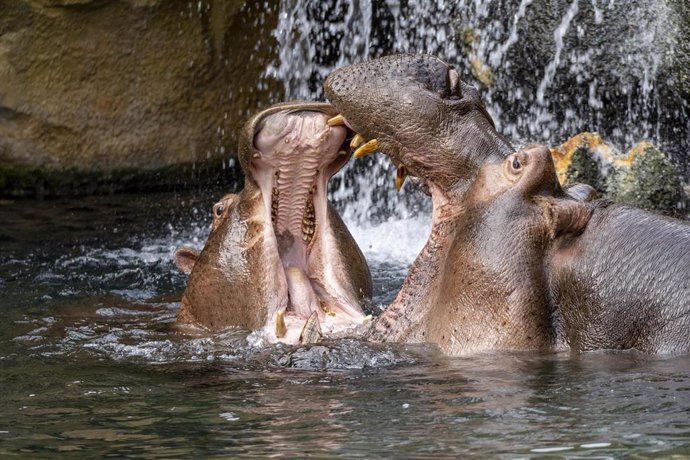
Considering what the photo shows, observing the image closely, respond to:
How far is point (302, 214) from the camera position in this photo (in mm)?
6105

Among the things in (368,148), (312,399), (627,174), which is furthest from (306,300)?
(627,174)

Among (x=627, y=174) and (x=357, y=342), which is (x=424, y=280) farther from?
(x=627, y=174)

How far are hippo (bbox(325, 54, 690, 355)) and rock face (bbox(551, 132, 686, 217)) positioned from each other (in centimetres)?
370

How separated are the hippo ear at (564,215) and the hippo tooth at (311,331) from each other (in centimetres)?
120

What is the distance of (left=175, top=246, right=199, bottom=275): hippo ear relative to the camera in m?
6.80

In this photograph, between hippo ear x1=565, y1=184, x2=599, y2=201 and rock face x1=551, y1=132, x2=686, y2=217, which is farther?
rock face x1=551, y1=132, x2=686, y2=217

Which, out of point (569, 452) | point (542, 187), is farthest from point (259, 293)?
point (569, 452)

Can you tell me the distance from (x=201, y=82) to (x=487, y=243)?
7.65m

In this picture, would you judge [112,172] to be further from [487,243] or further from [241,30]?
[487,243]

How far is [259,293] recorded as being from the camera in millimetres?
5848

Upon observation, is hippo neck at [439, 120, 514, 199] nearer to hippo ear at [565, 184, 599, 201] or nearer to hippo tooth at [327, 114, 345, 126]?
hippo ear at [565, 184, 599, 201]

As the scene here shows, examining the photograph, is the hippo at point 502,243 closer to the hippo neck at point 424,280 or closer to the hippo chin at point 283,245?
the hippo neck at point 424,280

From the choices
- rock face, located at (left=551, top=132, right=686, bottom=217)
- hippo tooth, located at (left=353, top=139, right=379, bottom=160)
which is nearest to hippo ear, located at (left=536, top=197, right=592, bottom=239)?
hippo tooth, located at (left=353, top=139, right=379, bottom=160)

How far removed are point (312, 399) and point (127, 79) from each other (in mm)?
7632
